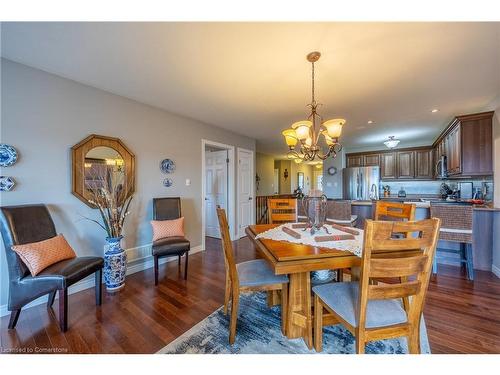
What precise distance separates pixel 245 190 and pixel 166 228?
2.40 metres

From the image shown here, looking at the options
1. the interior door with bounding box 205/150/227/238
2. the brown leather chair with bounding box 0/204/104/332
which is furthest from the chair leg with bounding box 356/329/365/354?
the interior door with bounding box 205/150/227/238

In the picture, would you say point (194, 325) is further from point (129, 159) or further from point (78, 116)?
point (78, 116)

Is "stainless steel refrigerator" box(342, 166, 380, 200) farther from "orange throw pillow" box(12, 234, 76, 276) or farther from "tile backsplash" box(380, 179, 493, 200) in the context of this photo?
"orange throw pillow" box(12, 234, 76, 276)

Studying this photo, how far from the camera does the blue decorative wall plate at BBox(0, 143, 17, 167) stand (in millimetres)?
1858

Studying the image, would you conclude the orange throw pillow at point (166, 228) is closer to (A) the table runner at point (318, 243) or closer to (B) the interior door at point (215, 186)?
(A) the table runner at point (318, 243)

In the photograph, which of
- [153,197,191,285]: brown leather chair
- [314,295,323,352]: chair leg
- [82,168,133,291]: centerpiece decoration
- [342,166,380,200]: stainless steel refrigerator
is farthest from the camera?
[342,166,380,200]: stainless steel refrigerator

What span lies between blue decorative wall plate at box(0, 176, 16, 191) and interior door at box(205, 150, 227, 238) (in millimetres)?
3099

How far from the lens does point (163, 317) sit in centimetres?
182

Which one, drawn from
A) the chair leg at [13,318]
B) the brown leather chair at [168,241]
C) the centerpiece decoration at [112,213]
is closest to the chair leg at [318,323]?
the brown leather chair at [168,241]

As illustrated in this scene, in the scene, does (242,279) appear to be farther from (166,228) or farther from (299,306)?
(166,228)

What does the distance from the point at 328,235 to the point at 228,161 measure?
3133 millimetres

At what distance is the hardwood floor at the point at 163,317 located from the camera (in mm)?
1497

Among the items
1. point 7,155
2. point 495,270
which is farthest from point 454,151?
point 7,155
